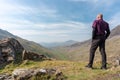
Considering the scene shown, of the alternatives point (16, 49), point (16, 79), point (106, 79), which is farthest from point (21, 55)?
point (106, 79)

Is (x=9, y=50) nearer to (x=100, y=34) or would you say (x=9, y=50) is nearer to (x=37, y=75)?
(x=100, y=34)

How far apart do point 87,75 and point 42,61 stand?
29.1 feet

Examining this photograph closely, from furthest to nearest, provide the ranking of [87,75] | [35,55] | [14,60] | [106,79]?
1. [35,55]
2. [14,60]
3. [87,75]
4. [106,79]

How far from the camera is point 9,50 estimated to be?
80.0 ft

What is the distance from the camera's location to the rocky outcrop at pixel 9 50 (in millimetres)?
23497

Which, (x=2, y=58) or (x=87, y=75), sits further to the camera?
(x=2, y=58)

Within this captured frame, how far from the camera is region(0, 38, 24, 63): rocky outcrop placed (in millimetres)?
23497

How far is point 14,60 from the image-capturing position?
2319 cm

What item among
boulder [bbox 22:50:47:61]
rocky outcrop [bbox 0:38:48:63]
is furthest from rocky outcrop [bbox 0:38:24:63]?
boulder [bbox 22:50:47:61]

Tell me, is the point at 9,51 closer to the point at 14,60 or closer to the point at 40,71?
the point at 14,60

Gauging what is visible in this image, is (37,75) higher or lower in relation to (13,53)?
lower

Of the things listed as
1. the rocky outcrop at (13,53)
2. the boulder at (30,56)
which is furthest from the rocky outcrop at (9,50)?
the boulder at (30,56)

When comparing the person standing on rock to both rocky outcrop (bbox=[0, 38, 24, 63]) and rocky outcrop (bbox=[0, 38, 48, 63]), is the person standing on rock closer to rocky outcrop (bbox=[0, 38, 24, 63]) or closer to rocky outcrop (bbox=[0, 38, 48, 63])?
rocky outcrop (bbox=[0, 38, 48, 63])

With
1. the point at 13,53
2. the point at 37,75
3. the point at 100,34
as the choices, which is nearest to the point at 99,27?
the point at 100,34
